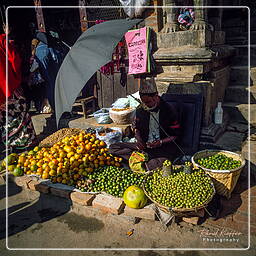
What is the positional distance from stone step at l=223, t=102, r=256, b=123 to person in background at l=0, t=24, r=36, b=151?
5.00 m

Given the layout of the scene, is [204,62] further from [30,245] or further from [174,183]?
[30,245]

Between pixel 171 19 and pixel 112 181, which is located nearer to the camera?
pixel 112 181

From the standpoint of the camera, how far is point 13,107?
225 inches

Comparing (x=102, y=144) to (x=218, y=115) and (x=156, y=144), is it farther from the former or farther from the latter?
(x=218, y=115)

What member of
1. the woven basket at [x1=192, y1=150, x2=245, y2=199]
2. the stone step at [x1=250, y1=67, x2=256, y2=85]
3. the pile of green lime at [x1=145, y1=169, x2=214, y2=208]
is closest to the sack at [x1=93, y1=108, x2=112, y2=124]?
the pile of green lime at [x1=145, y1=169, x2=214, y2=208]

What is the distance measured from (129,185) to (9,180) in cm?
268

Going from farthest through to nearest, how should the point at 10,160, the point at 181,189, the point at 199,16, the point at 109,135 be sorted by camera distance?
1. the point at 109,135
2. the point at 10,160
3. the point at 199,16
4. the point at 181,189

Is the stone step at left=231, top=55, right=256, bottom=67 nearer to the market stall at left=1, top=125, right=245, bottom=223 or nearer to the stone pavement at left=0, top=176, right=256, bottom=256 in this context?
the market stall at left=1, top=125, right=245, bottom=223

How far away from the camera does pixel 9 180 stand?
479 centimetres

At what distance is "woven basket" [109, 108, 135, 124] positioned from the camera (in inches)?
215

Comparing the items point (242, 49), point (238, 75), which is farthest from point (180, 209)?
point (242, 49)

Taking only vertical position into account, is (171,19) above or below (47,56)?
above

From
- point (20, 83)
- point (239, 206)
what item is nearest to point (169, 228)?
point (239, 206)

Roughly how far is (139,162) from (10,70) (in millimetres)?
3750
